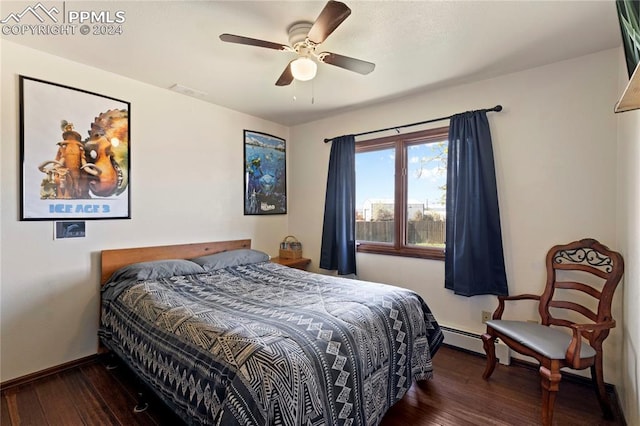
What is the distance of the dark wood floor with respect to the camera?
74.7 inches

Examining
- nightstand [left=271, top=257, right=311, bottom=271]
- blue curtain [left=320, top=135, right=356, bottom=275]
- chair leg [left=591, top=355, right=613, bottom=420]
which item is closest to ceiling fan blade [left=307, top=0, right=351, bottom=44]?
blue curtain [left=320, top=135, right=356, bottom=275]

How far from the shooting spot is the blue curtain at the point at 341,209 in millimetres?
3662

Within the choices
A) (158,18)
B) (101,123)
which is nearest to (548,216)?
(158,18)

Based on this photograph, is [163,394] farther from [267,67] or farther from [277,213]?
[277,213]

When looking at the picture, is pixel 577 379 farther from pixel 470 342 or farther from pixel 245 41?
pixel 245 41

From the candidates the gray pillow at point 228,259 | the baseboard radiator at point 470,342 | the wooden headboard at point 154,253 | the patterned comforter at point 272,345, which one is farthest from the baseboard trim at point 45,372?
the baseboard radiator at point 470,342

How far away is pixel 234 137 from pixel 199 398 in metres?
3.03

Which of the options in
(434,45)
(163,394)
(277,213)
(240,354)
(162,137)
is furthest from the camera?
(277,213)

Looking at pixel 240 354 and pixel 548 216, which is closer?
pixel 240 354

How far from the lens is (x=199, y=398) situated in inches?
55.7

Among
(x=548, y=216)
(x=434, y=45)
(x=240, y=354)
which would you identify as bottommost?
(x=240, y=354)

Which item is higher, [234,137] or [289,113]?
[289,113]

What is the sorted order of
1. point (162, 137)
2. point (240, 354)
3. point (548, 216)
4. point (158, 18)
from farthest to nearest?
1. point (162, 137)
2. point (548, 216)
3. point (158, 18)
4. point (240, 354)

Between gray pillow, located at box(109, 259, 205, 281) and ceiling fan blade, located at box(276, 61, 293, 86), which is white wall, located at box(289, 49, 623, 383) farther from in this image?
gray pillow, located at box(109, 259, 205, 281)
